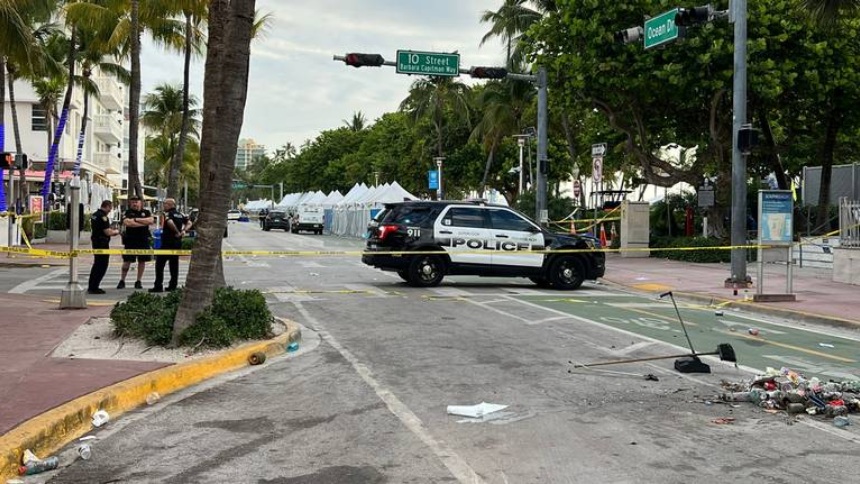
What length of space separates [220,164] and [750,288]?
41.4 ft

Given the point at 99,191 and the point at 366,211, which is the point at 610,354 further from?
the point at 366,211

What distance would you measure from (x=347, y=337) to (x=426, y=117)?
47060 millimetres

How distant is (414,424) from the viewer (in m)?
6.23

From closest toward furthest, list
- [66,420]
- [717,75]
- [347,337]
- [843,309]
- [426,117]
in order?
[66,420], [347,337], [843,309], [717,75], [426,117]

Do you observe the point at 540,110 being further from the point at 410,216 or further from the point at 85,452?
the point at 85,452

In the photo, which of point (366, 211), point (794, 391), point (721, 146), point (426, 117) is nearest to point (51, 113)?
point (366, 211)

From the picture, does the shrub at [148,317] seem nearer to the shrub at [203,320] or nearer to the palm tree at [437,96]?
the shrub at [203,320]

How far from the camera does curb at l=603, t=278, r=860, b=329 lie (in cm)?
1266

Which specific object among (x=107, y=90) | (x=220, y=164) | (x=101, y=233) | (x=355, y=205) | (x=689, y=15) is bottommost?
(x=101, y=233)

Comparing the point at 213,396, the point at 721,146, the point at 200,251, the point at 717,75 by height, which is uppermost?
the point at 717,75

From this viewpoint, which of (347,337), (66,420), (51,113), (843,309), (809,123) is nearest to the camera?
(66,420)

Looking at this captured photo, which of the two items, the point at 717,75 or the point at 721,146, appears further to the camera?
the point at 721,146

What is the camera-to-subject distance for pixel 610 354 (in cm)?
938

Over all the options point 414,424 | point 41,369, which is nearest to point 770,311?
point 414,424
